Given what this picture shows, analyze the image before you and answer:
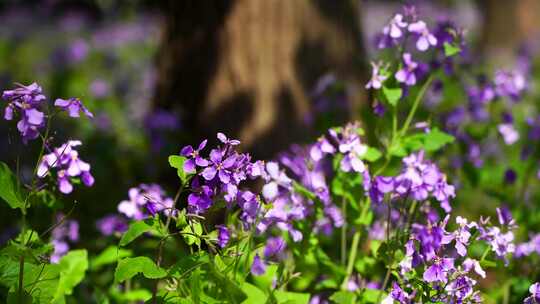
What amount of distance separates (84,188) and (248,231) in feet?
9.12

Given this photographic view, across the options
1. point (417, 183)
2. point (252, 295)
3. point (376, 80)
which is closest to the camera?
point (252, 295)

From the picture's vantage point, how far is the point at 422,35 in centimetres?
243

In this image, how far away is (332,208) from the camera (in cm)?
267

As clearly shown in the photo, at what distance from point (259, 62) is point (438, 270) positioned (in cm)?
213

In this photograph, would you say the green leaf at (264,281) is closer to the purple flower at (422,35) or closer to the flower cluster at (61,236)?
the flower cluster at (61,236)

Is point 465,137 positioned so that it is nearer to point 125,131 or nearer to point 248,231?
point 248,231

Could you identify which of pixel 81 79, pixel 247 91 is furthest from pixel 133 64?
pixel 247 91

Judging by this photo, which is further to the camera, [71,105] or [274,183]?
[274,183]

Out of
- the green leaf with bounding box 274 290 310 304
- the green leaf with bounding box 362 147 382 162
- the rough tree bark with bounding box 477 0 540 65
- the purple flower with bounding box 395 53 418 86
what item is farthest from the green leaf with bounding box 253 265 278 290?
the rough tree bark with bounding box 477 0 540 65

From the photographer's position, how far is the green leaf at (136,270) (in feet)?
5.96

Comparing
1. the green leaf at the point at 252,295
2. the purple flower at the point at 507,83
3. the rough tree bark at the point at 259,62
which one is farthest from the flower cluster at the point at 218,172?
Answer: the rough tree bark at the point at 259,62

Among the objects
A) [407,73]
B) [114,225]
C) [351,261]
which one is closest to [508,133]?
[407,73]

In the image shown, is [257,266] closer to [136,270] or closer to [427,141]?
[136,270]

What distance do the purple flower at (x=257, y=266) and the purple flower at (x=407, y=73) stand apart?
74 centimetres
